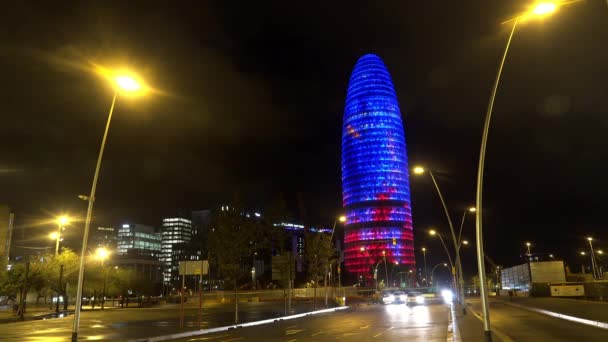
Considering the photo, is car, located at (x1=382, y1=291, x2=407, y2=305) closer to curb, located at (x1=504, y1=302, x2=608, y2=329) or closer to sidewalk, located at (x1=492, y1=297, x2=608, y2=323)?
sidewalk, located at (x1=492, y1=297, x2=608, y2=323)

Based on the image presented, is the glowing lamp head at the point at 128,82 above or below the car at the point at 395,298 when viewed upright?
above

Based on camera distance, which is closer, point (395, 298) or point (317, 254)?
point (317, 254)

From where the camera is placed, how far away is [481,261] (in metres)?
A: 15.4

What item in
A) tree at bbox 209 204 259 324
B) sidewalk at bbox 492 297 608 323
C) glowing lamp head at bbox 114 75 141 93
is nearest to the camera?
glowing lamp head at bbox 114 75 141 93

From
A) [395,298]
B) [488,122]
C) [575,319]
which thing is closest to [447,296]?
[395,298]

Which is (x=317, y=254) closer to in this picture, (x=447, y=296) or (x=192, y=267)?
(x=192, y=267)

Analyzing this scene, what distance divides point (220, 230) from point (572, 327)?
2367cm

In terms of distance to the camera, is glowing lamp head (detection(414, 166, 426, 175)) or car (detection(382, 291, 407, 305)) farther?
car (detection(382, 291, 407, 305))

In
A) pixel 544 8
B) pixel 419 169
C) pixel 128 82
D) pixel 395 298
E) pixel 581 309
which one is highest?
pixel 128 82

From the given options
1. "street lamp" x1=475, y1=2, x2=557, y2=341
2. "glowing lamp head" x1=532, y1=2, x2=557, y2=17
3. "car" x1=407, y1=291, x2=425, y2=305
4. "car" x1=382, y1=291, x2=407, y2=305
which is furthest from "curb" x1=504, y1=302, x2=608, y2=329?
"car" x1=407, y1=291, x2=425, y2=305

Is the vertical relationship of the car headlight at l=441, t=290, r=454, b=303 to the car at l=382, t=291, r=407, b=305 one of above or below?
below

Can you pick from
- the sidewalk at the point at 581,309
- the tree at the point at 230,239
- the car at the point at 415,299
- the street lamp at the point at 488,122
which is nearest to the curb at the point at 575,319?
the sidewalk at the point at 581,309

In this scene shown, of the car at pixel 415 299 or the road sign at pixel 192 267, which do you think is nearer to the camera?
the road sign at pixel 192 267

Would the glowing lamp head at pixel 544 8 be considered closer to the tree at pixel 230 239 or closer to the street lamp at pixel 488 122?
the street lamp at pixel 488 122
